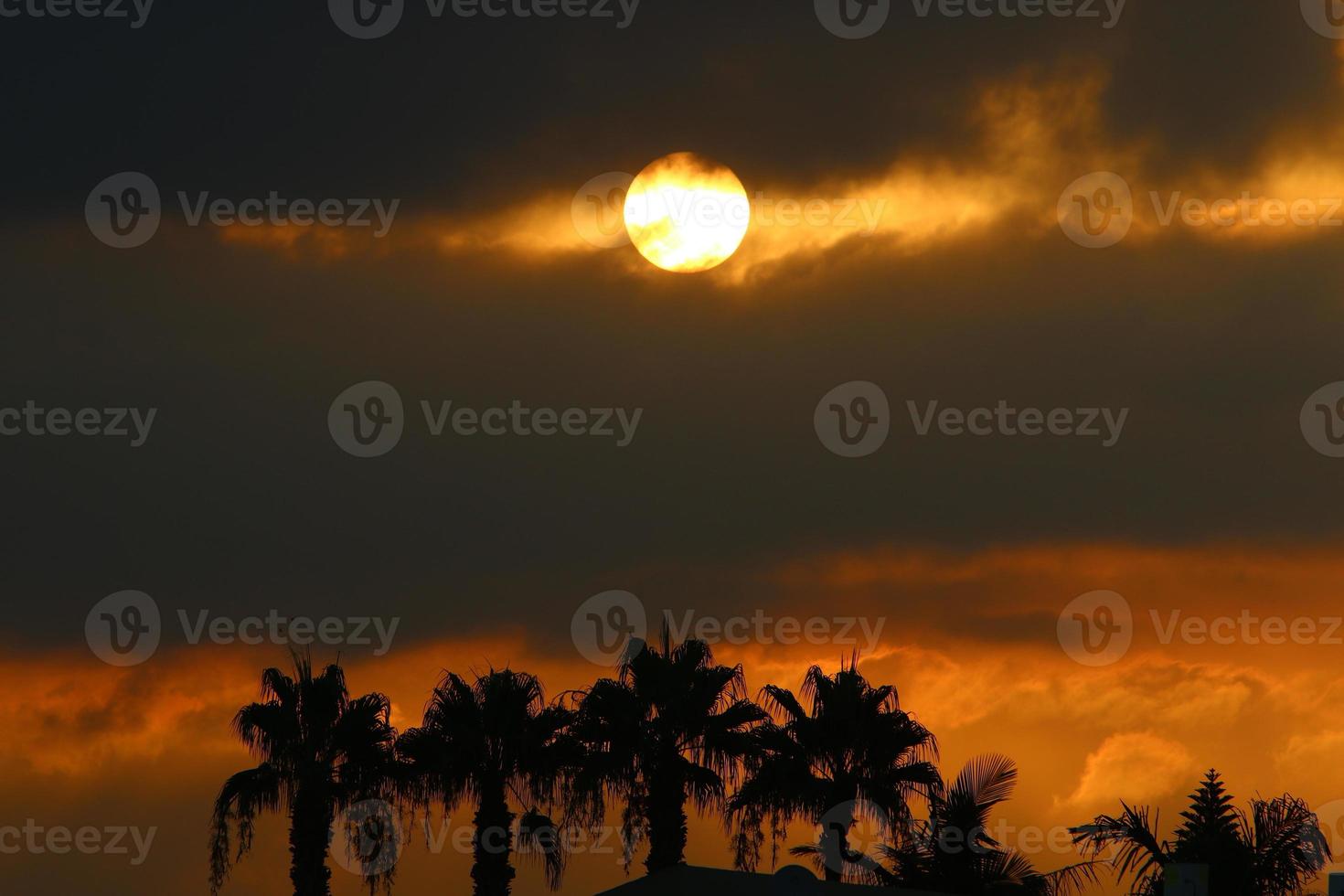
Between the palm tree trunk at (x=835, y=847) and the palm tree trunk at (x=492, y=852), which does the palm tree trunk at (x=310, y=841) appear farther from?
the palm tree trunk at (x=835, y=847)

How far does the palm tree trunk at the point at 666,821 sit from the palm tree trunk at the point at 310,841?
8.48 m

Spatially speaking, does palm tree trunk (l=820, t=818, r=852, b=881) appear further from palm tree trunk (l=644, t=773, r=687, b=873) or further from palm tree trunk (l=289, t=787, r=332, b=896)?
palm tree trunk (l=289, t=787, r=332, b=896)

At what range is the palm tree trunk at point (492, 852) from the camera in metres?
53.2

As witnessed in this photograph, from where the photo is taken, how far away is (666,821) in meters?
54.0

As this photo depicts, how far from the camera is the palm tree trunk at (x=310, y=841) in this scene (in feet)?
177

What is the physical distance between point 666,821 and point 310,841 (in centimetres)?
931

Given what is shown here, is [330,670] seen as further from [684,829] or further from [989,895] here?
[989,895]

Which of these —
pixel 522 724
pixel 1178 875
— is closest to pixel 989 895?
pixel 1178 875

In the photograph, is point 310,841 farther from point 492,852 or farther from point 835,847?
point 835,847

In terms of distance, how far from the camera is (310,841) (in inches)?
2133

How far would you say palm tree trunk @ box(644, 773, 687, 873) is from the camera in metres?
53.7

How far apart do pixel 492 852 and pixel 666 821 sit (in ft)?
15.0

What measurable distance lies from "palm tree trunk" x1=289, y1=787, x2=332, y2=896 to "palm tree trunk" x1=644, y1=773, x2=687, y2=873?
334 inches

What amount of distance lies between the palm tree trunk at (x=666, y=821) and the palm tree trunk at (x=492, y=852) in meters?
3.64
